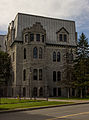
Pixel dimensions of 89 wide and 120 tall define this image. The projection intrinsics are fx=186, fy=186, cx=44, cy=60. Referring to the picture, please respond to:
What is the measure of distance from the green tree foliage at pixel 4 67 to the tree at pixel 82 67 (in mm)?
16634

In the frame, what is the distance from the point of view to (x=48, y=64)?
1618 inches

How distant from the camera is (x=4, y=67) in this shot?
141ft

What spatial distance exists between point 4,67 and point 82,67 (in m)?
18.6

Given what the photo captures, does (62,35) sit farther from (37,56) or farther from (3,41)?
(3,41)

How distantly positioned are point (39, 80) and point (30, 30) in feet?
34.4

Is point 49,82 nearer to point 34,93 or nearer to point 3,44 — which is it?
point 34,93

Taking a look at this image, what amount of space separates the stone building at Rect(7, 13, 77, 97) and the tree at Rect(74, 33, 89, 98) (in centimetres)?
250

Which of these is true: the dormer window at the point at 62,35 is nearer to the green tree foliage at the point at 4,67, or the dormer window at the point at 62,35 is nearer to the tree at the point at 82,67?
the tree at the point at 82,67

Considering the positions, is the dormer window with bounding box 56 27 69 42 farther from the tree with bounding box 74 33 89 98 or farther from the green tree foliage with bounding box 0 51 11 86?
the green tree foliage with bounding box 0 51 11 86

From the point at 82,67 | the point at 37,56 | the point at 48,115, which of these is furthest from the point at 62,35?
the point at 48,115

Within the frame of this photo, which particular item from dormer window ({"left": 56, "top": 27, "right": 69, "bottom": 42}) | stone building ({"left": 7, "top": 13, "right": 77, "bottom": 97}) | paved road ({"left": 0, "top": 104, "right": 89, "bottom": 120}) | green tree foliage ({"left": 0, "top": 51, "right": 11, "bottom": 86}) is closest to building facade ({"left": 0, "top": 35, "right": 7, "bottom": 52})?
green tree foliage ({"left": 0, "top": 51, "right": 11, "bottom": 86})

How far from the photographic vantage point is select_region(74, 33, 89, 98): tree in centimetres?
3356

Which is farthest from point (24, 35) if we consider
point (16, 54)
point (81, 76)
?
point (81, 76)

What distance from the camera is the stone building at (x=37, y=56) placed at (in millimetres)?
37969
